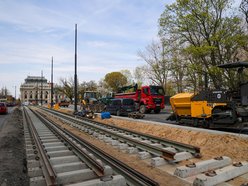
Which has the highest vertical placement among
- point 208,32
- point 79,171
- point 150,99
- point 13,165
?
→ point 208,32

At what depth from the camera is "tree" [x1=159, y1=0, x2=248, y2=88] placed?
26.5 metres

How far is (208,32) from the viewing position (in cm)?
2881

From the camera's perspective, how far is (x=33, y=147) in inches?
330

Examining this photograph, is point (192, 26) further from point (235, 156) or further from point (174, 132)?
point (235, 156)

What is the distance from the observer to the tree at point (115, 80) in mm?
97875

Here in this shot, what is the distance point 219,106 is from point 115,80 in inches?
3458

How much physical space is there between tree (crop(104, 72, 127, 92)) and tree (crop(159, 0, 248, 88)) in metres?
66.6

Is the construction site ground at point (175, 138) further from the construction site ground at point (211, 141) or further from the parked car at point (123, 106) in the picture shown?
the parked car at point (123, 106)

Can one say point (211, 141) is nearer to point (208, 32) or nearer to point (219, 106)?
point (219, 106)

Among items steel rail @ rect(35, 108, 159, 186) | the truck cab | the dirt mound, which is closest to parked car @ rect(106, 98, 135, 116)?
the truck cab

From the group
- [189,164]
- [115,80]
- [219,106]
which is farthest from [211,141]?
[115,80]

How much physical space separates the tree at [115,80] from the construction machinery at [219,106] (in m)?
84.1

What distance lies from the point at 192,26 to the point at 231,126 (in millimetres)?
20918

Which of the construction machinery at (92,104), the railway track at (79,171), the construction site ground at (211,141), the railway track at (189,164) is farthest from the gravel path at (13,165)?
the construction machinery at (92,104)
